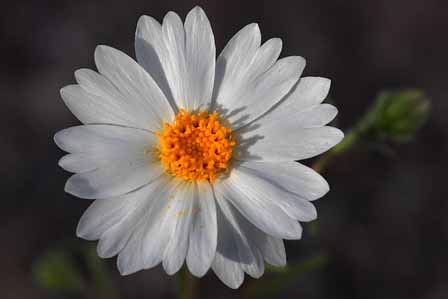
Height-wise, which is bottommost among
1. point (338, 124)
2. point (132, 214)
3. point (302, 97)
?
point (338, 124)

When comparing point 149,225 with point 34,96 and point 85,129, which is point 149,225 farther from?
point 34,96

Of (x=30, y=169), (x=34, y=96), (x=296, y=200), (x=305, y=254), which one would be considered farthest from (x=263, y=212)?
(x=34, y=96)

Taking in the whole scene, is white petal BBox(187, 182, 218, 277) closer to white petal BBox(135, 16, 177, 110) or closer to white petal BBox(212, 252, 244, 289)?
white petal BBox(212, 252, 244, 289)

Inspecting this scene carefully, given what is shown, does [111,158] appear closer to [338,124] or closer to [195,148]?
[195,148]

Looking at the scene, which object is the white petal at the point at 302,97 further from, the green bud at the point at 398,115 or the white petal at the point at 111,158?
the green bud at the point at 398,115

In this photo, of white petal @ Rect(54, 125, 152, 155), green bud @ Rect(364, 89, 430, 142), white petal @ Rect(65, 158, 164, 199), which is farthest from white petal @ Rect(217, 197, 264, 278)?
green bud @ Rect(364, 89, 430, 142)

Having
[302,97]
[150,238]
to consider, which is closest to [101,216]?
[150,238]
